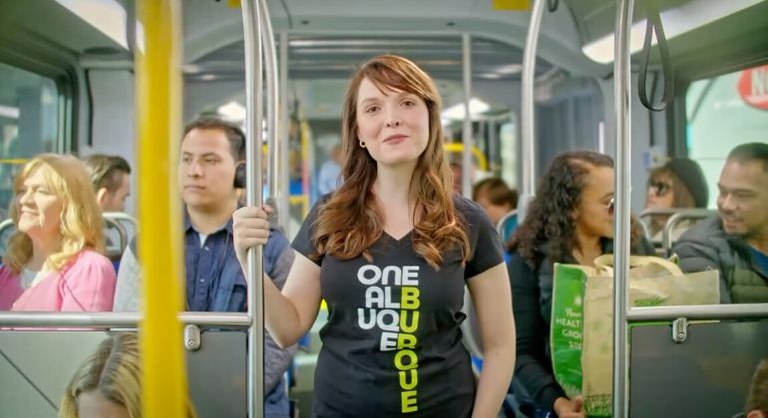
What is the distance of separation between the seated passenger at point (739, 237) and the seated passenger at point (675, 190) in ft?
4.11

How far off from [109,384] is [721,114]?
3.46 meters

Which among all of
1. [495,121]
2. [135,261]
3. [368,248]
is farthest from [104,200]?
[495,121]

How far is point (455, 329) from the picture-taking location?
1.87 meters

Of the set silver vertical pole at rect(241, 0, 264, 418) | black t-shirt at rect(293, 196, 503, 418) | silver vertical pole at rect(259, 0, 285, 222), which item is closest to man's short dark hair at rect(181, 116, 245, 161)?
silver vertical pole at rect(259, 0, 285, 222)

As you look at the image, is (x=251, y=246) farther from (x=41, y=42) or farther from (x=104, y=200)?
(x=41, y=42)

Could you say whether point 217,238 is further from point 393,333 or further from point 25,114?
point 25,114

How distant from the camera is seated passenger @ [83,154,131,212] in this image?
103 inches

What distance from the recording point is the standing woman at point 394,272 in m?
1.79

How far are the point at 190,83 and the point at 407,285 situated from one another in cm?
534

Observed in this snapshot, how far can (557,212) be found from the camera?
106 inches

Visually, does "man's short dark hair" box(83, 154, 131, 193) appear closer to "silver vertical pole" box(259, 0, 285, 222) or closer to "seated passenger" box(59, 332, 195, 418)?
"silver vertical pole" box(259, 0, 285, 222)

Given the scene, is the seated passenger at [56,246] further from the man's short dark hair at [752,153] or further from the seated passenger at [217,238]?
the man's short dark hair at [752,153]

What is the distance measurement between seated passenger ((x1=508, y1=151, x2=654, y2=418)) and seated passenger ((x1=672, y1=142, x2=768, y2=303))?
0.33 meters

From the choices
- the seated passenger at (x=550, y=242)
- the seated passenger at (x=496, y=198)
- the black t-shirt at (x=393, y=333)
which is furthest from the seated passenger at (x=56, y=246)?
the seated passenger at (x=496, y=198)
